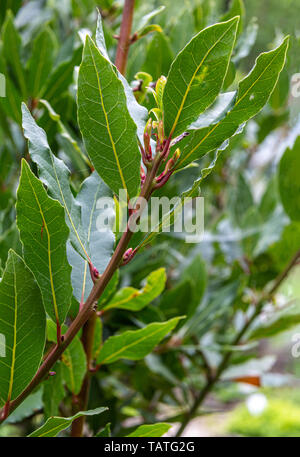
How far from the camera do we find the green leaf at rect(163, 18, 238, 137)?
336 mm

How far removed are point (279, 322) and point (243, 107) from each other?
468 millimetres

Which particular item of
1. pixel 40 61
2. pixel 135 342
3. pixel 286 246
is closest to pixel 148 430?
pixel 135 342

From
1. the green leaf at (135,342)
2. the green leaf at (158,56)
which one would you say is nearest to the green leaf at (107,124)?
the green leaf at (135,342)

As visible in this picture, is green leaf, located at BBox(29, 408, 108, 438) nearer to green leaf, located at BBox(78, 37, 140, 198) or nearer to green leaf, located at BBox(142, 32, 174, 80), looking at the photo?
green leaf, located at BBox(78, 37, 140, 198)

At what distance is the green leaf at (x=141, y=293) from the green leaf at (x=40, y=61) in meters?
0.32

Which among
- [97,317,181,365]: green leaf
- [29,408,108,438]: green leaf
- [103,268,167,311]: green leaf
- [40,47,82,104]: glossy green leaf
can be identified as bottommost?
[29,408,108,438]: green leaf

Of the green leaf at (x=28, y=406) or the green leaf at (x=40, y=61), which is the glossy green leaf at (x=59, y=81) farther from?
the green leaf at (x=28, y=406)

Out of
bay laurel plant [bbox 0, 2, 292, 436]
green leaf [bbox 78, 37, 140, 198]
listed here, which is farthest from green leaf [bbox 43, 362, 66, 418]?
green leaf [bbox 78, 37, 140, 198]

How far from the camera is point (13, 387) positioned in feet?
1.28

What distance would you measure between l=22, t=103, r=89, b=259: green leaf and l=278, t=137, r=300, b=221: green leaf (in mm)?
395

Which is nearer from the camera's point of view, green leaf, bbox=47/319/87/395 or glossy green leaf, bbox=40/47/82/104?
green leaf, bbox=47/319/87/395

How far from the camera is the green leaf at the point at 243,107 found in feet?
1.15
